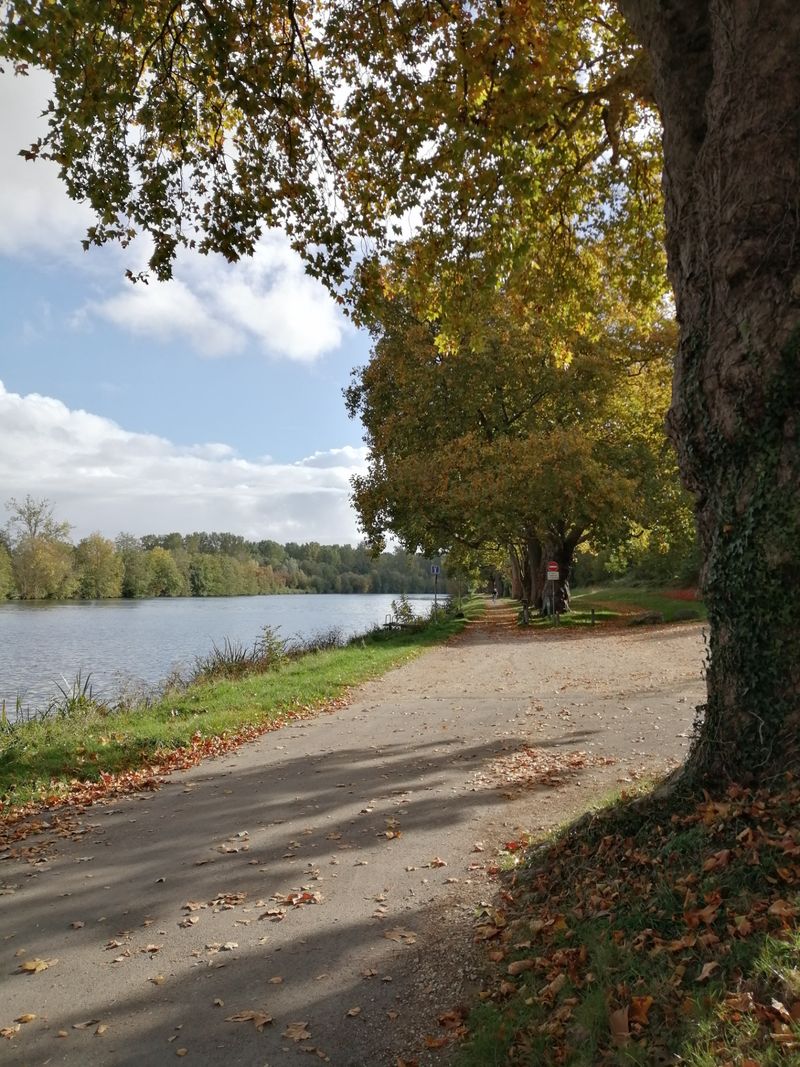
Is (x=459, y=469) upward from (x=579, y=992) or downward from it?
upward

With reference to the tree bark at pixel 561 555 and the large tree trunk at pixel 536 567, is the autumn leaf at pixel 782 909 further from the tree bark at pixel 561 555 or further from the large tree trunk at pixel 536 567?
the large tree trunk at pixel 536 567

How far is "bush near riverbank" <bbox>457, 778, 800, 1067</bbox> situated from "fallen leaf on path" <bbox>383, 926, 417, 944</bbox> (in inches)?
16.8

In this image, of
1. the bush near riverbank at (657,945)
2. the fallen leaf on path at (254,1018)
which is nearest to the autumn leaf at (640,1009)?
the bush near riverbank at (657,945)

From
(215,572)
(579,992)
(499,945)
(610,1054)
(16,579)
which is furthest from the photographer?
(215,572)

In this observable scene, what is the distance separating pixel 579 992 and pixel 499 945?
891mm

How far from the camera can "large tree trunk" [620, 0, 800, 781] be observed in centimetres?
421

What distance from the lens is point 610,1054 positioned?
112 inches

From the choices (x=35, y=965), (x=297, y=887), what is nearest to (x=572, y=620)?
(x=297, y=887)

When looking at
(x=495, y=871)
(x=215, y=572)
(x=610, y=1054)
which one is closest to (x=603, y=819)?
(x=495, y=871)

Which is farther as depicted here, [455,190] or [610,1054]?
[455,190]

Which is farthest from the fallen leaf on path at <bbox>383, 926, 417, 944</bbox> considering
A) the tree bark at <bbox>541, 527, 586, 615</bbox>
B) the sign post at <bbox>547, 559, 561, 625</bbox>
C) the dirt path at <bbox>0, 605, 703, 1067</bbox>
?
the tree bark at <bbox>541, 527, 586, 615</bbox>

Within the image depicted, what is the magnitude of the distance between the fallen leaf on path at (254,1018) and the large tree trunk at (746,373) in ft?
9.33

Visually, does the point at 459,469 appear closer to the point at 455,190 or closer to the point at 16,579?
the point at 455,190

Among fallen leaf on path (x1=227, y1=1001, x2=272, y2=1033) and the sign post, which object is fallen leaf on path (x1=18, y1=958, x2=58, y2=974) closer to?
fallen leaf on path (x1=227, y1=1001, x2=272, y2=1033)
